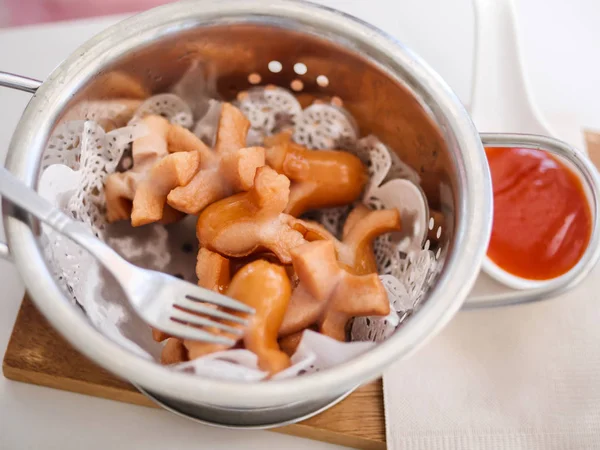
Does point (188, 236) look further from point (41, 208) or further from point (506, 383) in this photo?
point (506, 383)

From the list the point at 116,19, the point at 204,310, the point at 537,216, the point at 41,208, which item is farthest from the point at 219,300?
the point at 116,19

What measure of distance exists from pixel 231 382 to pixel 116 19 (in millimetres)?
520

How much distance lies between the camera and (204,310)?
0.39 meters

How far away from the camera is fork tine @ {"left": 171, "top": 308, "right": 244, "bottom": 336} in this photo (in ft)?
1.29

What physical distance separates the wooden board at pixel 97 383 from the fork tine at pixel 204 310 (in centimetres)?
15

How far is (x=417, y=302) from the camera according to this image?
0.43m

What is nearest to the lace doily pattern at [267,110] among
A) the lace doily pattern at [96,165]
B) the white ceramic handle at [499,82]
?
the lace doily pattern at [96,165]

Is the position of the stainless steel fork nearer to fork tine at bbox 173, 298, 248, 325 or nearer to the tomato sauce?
fork tine at bbox 173, 298, 248, 325

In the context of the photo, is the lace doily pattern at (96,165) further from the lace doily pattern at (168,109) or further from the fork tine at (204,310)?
the fork tine at (204,310)

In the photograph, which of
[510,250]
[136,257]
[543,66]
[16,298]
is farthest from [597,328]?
[16,298]

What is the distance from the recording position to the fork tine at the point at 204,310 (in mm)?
389

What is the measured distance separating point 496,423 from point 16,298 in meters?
0.47

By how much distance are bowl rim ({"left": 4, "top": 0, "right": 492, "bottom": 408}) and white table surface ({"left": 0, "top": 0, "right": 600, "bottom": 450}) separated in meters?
0.19

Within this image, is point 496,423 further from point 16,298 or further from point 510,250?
point 16,298
